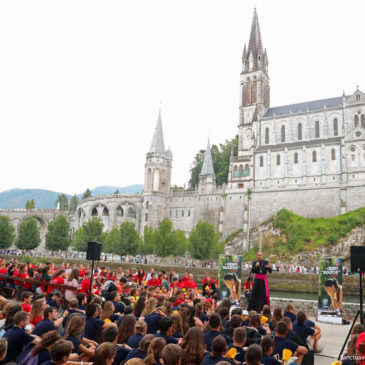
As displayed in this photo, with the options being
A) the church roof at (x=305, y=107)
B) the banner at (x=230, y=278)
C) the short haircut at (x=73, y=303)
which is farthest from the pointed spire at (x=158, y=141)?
the short haircut at (x=73, y=303)

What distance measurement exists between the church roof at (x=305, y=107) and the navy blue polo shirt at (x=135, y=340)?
56.3m

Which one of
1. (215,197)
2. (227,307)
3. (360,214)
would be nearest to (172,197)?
(215,197)

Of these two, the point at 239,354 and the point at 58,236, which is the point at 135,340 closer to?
the point at 239,354

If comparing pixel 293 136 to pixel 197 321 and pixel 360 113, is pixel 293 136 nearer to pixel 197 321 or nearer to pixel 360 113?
pixel 360 113

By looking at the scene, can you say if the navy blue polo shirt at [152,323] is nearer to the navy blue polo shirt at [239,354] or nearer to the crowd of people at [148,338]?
the crowd of people at [148,338]

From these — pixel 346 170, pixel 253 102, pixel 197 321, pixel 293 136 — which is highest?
pixel 253 102

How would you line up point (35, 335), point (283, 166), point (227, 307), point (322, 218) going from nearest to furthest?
point (35, 335) < point (227, 307) < point (322, 218) < point (283, 166)

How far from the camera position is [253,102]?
64.6 m

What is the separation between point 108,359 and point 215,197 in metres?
54.7

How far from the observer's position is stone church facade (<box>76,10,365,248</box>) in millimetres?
50844

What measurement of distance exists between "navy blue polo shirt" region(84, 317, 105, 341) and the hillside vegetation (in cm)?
4171

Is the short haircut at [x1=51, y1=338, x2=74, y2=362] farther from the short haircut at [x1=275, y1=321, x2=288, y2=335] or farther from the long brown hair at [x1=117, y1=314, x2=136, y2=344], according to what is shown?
the short haircut at [x1=275, y1=321, x2=288, y2=335]

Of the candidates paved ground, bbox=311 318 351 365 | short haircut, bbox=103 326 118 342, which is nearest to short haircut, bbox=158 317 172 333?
short haircut, bbox=103 326 118 342

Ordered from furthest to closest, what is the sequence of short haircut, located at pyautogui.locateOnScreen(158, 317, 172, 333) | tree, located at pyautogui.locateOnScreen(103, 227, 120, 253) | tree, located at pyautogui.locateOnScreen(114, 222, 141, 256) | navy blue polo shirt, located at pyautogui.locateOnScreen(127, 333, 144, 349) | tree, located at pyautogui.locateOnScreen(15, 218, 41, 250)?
tree, located at pyautogui.locateOnScreen(15, 218, 41, 250)
tree, located at pyautogui.locateOnScreen(103, 227, 120, 253)
tree, located at pyautogui.locateOnScreen(114, 222, 141, 256)
short haircut, located at pyautogui.locateOnScreen(158, 317, 172, 333)
navy blue polo shirt, located at pyautogui.locateOnScreen(127, 333, 144, 349)
